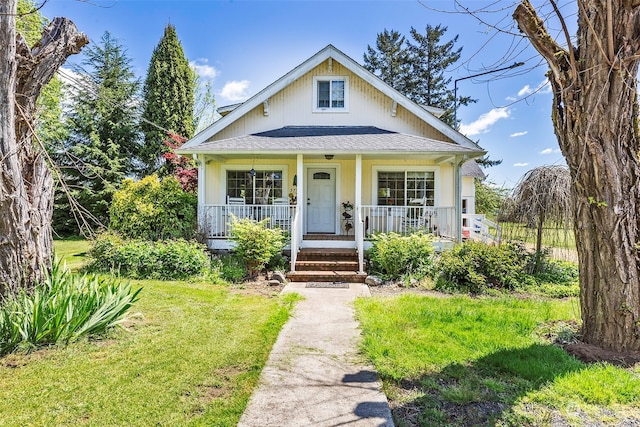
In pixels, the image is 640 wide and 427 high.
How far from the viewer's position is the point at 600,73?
11.7ft

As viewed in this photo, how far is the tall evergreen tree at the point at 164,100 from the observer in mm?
19672

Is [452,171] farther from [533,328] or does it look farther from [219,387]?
[219,387]

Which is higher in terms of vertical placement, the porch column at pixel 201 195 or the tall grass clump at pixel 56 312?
the porch column at pixel 201 195

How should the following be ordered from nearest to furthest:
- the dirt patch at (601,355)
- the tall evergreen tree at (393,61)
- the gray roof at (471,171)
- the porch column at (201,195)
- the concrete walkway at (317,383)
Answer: the concrete walkway at (317,383), the dirt patch at (601,355), the porch column at (201,195), the gray roof at (471,171), the tall evergreen tree at (393,61)

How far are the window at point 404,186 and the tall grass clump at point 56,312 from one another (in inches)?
339

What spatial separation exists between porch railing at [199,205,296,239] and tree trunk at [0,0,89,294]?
17.7ft

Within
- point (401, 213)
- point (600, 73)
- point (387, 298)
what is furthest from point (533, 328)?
point (401, 213)

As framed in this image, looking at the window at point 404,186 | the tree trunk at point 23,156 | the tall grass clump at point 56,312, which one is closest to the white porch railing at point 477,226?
the window at point 404,186

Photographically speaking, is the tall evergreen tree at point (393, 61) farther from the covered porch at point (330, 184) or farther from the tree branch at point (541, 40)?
the tree branch at point (541, 40)

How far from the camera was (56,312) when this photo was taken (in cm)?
383

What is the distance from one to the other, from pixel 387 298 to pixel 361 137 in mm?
5616

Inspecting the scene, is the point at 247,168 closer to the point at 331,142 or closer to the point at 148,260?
the point at 331,142

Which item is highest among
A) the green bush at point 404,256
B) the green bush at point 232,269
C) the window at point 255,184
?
the window at point 255,184

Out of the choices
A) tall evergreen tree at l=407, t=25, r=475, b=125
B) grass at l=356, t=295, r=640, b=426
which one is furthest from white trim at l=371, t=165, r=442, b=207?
tall evergreen tree at l=407, t=25, r=475, b=125
